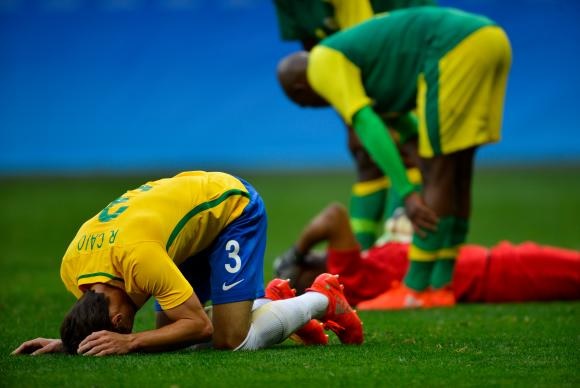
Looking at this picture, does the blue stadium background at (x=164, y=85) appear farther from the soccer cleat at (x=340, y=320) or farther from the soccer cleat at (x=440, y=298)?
the soccer cleat at (x=340, y=320)

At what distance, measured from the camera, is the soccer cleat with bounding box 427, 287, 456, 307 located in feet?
21.2

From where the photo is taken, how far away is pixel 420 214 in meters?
6.32

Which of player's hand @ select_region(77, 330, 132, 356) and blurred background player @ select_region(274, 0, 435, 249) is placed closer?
player's hand @ select_region(77, 330, 132, 356)

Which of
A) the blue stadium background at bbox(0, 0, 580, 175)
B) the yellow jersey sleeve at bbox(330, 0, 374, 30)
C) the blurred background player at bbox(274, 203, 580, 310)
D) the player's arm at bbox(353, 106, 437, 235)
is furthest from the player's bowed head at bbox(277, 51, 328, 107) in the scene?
the blue stadium background at bbox(0, 0, 580, 175)

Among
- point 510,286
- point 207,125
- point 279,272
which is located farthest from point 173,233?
point 207,125

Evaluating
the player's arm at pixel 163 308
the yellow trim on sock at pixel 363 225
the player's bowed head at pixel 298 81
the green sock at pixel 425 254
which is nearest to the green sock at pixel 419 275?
the green sock at pixel 425 254

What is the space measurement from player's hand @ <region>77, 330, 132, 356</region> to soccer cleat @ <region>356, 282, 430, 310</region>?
2379mm

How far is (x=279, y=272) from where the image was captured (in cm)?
667

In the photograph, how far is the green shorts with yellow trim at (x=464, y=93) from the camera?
621 centimetres

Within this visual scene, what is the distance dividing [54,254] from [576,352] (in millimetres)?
5824

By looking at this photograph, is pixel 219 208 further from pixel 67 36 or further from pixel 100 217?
pixel 67 36

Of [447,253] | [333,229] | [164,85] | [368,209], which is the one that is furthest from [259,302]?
[164,85]

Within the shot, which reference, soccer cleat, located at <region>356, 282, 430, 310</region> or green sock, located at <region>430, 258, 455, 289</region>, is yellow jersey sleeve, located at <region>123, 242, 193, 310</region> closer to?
soccer cleat, located at <region>356, 282, 430, 310</region>

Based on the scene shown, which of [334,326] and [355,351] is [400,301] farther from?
[355,351]
